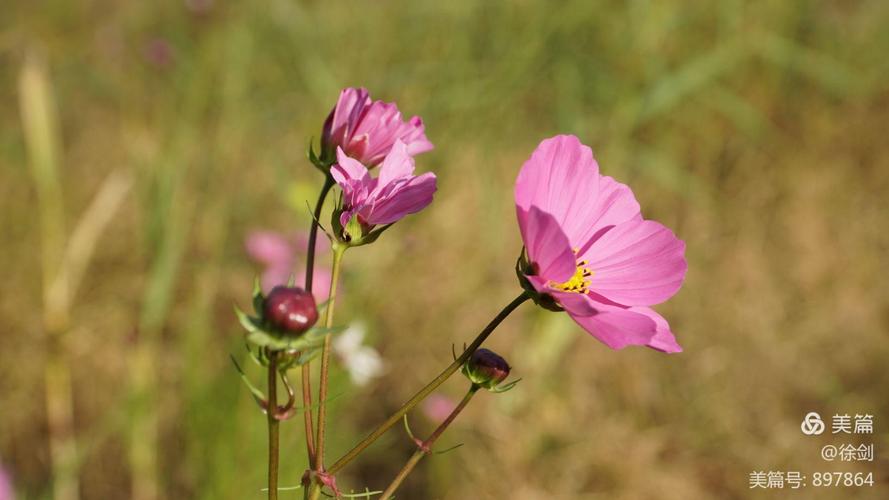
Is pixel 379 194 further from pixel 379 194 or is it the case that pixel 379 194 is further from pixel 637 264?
pixel 637 264

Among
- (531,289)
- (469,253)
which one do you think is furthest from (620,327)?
(469,253)

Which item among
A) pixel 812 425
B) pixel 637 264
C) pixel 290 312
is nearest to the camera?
pixel 290 312

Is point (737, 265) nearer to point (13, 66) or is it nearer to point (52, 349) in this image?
point (52, 349)

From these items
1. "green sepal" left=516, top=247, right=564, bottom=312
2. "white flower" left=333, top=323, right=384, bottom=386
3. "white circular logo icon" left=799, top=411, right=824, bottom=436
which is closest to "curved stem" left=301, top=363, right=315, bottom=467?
"green sepal" left=516, top=247, right=564, bottom=312

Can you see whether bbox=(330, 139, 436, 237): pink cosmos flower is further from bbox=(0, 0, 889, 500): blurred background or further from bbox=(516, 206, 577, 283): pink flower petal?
bbox=(0, 0, 889, 500): blurred background

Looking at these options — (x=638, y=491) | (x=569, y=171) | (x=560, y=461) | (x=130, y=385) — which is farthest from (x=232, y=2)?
(x=569, y=171)
